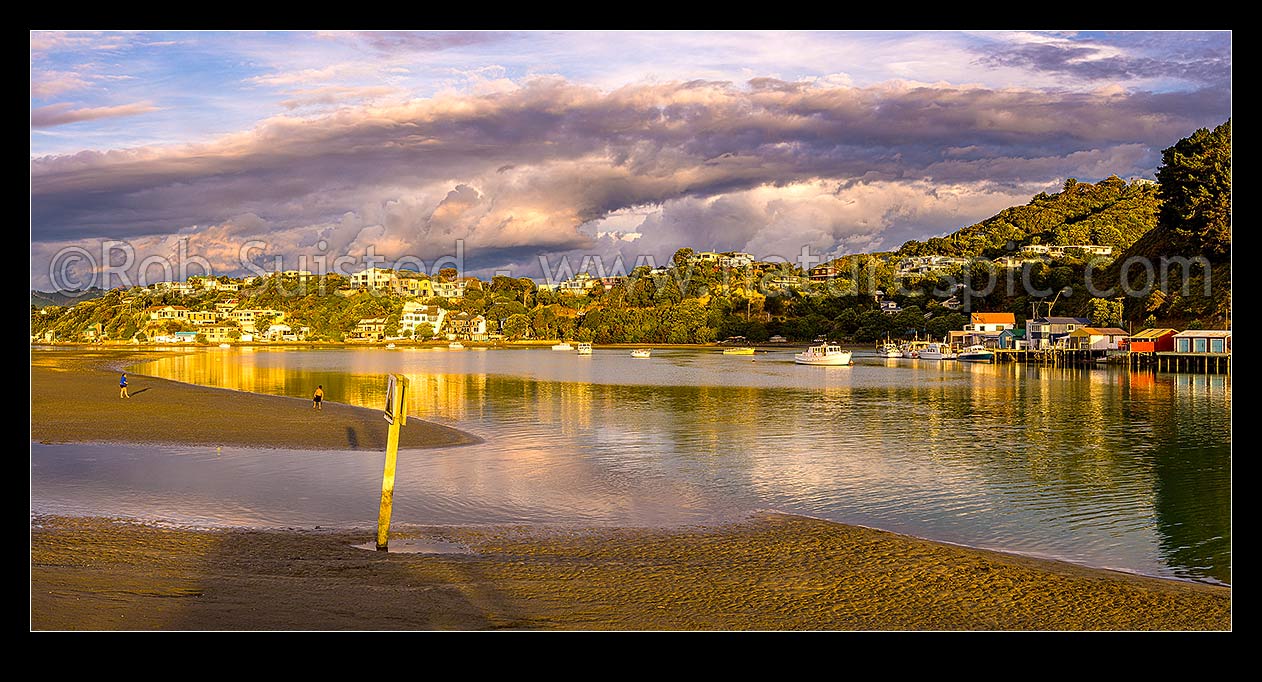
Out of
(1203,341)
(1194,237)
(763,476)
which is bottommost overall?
(763,476)

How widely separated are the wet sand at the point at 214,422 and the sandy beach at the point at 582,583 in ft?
32.8

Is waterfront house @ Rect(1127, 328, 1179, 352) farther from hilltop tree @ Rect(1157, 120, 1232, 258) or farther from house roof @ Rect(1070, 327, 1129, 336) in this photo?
hilltop tree @ Rect(1157, 120, 1232, 258)

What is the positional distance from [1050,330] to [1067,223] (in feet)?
300

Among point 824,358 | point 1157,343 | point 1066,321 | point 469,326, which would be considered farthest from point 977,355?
point 469,326

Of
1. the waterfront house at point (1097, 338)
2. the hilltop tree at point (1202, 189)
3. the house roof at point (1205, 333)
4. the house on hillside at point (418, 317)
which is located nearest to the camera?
the house roof at point (1205, 333)

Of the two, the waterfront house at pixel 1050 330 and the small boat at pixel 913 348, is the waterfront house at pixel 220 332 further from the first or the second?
the waterfront house at pixel 1050 330

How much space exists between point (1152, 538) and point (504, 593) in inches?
394

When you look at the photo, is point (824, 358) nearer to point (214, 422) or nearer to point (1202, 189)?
point (1202, 189)

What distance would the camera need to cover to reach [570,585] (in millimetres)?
9977

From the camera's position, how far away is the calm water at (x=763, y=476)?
14.4 m

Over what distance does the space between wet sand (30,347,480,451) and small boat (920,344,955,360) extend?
7434cm

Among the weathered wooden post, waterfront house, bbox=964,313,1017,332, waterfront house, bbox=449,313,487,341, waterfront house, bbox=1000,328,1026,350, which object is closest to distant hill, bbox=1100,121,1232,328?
waterfront house, bbox=1000,328,1026,350

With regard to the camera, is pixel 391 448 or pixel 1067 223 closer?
pixel 391 448

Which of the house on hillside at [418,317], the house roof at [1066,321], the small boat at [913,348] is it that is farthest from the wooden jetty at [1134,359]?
the house on hillside at [418,317]
